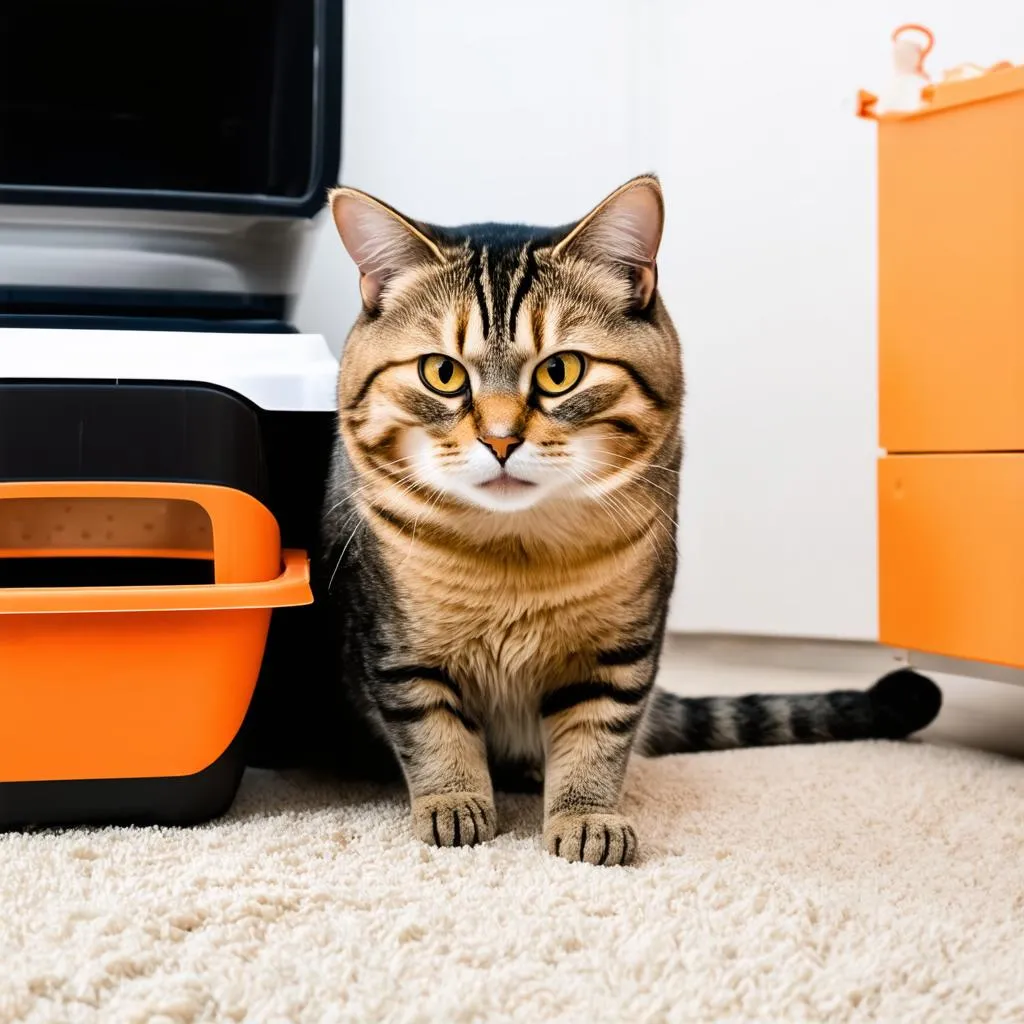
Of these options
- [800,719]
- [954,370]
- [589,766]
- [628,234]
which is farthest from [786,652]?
[628,234]

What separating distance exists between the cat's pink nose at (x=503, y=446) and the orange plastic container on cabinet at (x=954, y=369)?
66 cm

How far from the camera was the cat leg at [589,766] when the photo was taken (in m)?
0.91

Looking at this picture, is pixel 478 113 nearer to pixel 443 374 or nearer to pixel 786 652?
pixel 443 374

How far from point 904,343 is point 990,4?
716 mm

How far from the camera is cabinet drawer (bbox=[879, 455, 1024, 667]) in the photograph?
1239 millimetres

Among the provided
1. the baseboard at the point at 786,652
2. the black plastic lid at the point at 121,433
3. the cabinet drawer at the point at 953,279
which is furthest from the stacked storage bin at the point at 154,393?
the baseboard at the point at 786,652

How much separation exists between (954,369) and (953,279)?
11cm

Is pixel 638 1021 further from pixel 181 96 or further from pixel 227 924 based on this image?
pixel 181 96

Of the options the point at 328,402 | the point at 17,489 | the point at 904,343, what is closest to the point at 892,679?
the point at 904,343

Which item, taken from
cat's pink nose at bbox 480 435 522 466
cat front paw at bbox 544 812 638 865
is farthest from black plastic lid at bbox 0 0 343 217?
cat front paw at bbox 544 812 638 865

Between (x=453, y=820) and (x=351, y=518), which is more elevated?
(x=351, y=518)

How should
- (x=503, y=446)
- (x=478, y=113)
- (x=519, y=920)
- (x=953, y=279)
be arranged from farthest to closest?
(x=478, y=113), (x=953, y=279), (x=503, y=446), (x=519, y=920)

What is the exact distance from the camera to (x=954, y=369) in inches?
50.6

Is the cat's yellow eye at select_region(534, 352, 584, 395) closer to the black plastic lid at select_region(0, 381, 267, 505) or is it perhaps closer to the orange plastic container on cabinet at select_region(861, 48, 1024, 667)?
the black plastic lid at select_region(0, 381, 267, 505)
